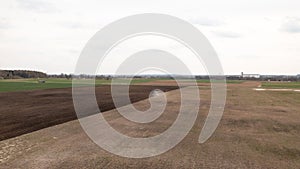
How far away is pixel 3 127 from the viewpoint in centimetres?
1723

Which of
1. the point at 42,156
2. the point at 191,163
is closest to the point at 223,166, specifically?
the point at 191,163

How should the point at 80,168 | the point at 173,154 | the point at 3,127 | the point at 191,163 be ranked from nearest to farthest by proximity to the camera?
the point at 80,168 < the point at 191,163 < the point at 173,154 < the point at 3,127

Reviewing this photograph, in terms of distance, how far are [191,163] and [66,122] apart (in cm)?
1112

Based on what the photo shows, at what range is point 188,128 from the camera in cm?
1798

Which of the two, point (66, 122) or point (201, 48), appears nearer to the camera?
point (66, 122)

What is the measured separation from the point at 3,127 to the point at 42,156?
7.16 metres

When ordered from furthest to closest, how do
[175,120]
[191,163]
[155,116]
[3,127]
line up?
[155,116], [175,120], [3,127], [191,163]

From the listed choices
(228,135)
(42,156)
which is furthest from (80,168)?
(228,135)

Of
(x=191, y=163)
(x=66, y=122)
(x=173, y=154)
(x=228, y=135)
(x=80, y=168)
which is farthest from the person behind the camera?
(x=66, y=122)

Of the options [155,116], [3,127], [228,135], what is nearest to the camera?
[228,135]

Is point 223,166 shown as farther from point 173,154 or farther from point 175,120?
point 175,120

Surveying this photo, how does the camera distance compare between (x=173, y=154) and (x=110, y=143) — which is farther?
(x=110, y=143)

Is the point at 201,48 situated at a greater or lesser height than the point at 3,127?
greater

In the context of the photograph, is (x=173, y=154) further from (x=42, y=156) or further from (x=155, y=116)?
(x=155, y=116)
